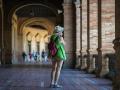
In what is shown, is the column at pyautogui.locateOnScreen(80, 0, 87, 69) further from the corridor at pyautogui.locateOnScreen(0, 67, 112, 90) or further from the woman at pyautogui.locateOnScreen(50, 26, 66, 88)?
the woman at pyautogui.locateOnScreen(50, 26, 66, 88)

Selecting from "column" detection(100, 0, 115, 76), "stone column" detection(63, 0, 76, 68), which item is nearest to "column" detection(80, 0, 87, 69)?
"stone column" detection(63, 0, 76, 68)

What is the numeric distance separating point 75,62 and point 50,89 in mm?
14029

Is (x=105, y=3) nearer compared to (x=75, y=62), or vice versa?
(x=105, y=3)

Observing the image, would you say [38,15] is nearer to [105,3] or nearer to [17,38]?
[17,38]

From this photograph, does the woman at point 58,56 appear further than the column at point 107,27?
No

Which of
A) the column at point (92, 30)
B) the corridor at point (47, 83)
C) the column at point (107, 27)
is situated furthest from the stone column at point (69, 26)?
the corridor at point (47, 83)

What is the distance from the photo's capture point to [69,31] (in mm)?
24906

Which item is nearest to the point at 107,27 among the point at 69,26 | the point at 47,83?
the point at 47,83

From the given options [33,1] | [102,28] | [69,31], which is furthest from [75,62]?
[33,1]

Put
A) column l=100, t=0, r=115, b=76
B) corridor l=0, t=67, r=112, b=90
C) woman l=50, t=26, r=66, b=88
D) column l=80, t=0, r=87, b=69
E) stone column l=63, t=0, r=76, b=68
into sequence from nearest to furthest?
1. woman l=50, t=26, r=66, b=88
2. corridor l=0, t=67, r=112, b=90
3. column l=100, t=0, r=115, b=76
4. column l=80, t=0, r=87, b=69
5. stone column l=63, t=0, r=76, b=68

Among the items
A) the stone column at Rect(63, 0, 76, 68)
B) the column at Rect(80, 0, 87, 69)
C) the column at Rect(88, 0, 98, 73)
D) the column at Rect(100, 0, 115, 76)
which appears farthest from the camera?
the stone column at Rect(63, 0, 76, 68)

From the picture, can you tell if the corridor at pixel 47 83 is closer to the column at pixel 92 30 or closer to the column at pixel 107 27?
the column at pixel 107 27

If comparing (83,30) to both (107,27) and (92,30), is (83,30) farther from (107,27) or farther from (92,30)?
(107,27)

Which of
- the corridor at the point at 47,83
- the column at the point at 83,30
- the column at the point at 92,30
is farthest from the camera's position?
the column at the point at 83,30
